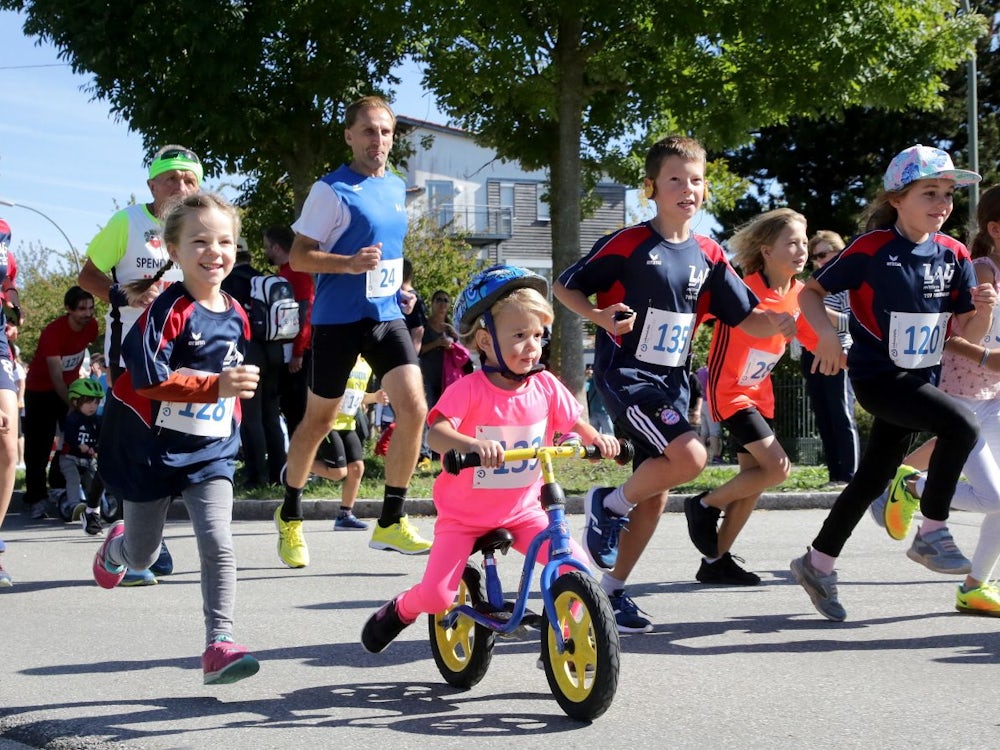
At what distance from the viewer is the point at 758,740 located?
4.21 m

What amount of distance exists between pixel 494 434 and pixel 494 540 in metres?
0.37

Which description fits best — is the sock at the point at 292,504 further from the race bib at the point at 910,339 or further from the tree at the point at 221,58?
the tree at the point at 221,58

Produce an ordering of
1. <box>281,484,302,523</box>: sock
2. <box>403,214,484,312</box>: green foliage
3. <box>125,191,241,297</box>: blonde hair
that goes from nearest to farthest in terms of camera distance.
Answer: <box>125,191,241,297</box>: blonde hair
<box>281,484,302,523</box>: sock
<box>403,214,484,312</box>: green foliage

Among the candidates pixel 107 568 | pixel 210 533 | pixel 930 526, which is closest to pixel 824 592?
pixel 930 526

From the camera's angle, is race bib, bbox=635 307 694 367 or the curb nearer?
race bib, bbox=635 307 694 367

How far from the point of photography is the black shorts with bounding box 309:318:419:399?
7.68 metres

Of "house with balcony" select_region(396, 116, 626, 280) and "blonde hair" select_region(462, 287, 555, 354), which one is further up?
"house with balcony" select_region(396, 116, 626, 280)

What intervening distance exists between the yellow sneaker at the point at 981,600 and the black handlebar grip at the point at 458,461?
2.95m

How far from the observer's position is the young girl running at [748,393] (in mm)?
7152

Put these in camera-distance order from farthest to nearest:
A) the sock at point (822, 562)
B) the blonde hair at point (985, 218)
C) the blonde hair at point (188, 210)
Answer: the blonde hair at point (985, 218) → the sock at point (822, 562) → the blonde hair at point (188, 210)

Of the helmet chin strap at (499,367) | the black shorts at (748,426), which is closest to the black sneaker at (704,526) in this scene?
the black shorts at (748,426)

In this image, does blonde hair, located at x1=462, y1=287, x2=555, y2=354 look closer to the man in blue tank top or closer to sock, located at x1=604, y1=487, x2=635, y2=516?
sock, located at x1=604, y1=487, x2=635, y2=516

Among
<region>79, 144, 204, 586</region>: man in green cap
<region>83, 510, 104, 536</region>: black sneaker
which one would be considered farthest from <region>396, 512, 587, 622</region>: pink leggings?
<region>83, 510, 104, 536</region>: black sneaker

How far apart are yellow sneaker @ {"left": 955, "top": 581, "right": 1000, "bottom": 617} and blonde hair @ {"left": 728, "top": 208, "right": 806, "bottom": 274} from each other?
2.16 meters
